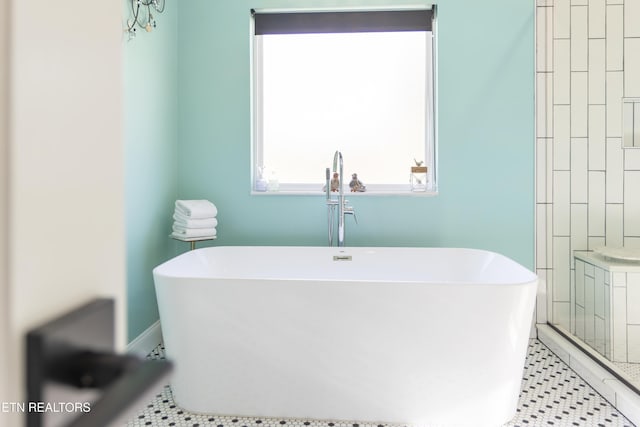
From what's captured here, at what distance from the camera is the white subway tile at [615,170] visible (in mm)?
2557

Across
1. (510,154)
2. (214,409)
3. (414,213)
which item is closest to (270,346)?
(214,409)

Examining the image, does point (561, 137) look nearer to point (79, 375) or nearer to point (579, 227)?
point (579, 227)

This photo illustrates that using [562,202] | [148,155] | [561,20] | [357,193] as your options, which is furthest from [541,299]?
[148,155]

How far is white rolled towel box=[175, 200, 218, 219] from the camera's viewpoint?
2.45 metres

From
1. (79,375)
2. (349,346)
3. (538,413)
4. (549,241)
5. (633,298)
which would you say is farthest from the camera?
(549,241)

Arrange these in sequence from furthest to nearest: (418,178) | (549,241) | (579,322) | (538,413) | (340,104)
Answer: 1. (340,104)
2. (418,178)
3. (549,241)
4. (579,322)
5. (538,413)

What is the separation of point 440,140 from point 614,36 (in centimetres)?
122

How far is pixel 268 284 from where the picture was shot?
166cm

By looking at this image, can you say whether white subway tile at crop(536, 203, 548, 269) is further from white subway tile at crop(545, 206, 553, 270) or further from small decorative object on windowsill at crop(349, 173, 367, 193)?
small decorative object on windowsill at crop(349, 173, 367, 193)

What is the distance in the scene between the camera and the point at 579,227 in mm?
2602

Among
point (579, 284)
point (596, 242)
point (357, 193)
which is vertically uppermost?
point (357, 193)

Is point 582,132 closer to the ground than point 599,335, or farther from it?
farther from it

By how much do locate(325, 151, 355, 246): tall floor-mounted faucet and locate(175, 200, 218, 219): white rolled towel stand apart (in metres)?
0.73

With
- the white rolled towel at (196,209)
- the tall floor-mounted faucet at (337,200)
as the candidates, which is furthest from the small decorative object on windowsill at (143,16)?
the tall floor-mounted faucet at (337,200)
